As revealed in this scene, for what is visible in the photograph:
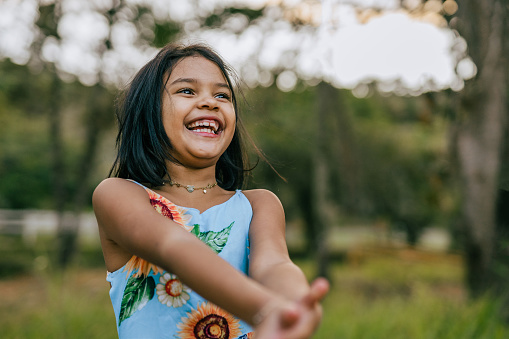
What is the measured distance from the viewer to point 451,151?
5.39m

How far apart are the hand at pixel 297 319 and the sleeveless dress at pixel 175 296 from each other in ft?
1.24

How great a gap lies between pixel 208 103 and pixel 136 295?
1.64ft

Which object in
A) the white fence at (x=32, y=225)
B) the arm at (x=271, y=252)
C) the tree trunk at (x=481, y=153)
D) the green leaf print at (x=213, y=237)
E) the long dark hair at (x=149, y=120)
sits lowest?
the white fence at (x=32, y=225)

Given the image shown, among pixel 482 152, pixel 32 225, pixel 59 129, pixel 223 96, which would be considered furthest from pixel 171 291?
pixel 32 225

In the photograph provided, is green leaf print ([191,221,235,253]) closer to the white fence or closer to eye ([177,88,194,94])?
eye ([177,88,194,94])

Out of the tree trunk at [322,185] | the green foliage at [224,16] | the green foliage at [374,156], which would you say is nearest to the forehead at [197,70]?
the green foliage at [224,16]

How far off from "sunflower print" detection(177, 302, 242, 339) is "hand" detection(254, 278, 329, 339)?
14.7 inches

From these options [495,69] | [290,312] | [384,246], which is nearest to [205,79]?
[290,312]

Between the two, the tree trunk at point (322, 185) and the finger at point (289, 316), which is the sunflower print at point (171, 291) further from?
the tree trunk at point (322, 185)

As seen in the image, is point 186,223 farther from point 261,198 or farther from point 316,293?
point 316,293

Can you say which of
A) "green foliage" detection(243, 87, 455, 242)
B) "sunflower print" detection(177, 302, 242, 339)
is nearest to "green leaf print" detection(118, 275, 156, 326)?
"sunflower print" detection(177, 302, 242, 339)

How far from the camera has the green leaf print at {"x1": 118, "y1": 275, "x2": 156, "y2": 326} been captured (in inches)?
47.0

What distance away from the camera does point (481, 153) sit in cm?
511

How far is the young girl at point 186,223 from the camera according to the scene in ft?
3.14
